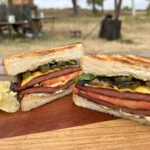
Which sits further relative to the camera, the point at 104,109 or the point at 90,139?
the point at 104,109

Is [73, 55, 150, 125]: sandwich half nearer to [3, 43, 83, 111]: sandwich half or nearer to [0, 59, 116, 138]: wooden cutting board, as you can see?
[0, 59, 116, 138]: wooden cutting board

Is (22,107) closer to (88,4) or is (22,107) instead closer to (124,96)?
(124,96)

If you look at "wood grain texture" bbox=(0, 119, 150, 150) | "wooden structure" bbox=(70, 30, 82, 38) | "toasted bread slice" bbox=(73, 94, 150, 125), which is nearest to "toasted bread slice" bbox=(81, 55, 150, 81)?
"toasted bread slice" bbox=(73, 94, 150, 125)

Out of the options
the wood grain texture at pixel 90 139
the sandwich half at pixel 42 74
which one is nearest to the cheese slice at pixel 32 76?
the sandwich half at pixel 42 74

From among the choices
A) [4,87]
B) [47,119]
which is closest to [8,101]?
[4,87]

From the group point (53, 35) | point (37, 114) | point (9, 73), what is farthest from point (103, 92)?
point (53, 35)

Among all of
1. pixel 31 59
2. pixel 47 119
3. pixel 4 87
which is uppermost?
pixel 31 59

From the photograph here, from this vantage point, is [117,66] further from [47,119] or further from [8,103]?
[8,103]
